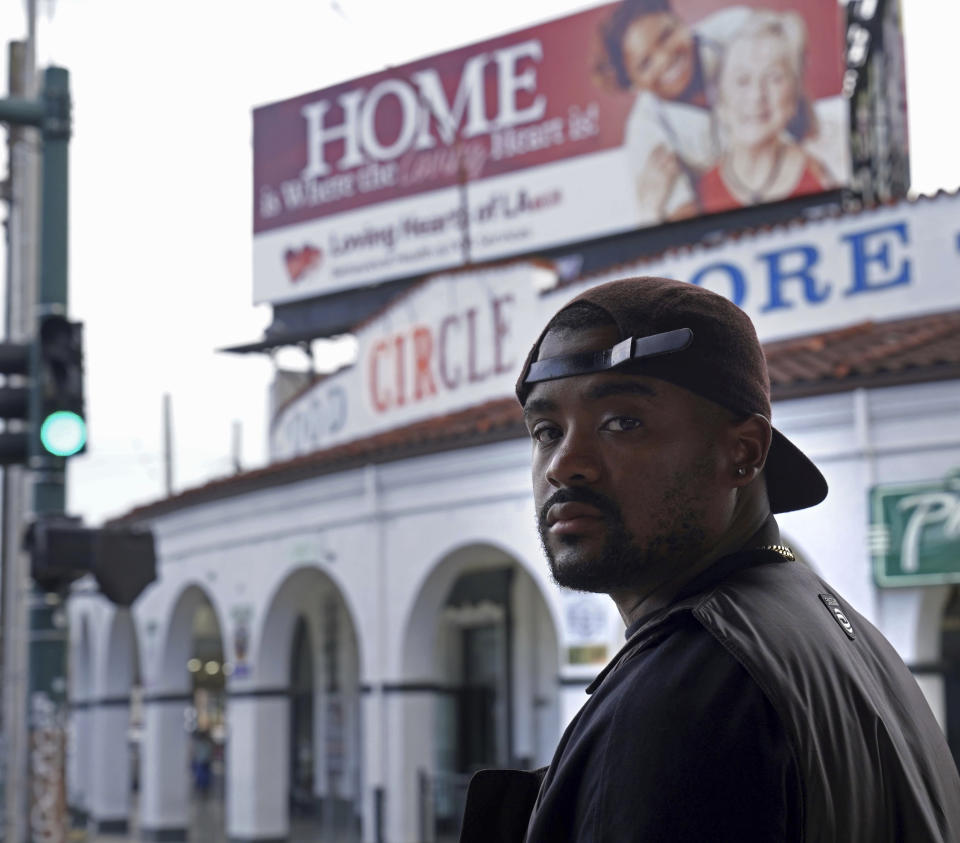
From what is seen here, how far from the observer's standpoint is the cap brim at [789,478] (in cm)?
226

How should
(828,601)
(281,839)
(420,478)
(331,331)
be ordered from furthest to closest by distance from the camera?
(331,331)
(281,839)
(420,478)
(828,601)

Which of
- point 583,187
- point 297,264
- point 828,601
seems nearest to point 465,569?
point 583,187

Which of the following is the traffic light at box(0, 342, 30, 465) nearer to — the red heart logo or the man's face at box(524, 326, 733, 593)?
the man's face at box(524, 326, 733, 593)

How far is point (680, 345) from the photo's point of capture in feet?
6.45

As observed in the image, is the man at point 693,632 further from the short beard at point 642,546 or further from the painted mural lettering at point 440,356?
the painted mural lettering at point 440,356

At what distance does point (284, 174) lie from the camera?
84.2 feet

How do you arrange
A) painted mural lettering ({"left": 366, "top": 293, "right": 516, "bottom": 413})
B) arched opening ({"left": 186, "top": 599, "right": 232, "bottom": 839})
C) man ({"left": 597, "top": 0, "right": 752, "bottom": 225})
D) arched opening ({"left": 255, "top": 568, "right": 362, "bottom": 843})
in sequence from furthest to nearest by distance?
arched opening ({"left": 186, "top": 599, "right": 232, "bottom": 839}) → man ({"left": 597, "top": 0, "right": 752, "bottom": 225}) → arched opening ({"left": 255, "top": 568, "right": 362, "bottom": 843}) → painted mural lettering ({"left": 366, "top": 293, "right": 516, "bottom": 413})

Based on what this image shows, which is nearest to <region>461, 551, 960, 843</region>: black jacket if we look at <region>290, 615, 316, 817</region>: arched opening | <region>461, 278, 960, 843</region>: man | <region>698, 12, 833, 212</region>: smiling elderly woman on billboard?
<region>461, 278, 960, 843</region>: man

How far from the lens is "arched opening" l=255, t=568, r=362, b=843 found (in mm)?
18438

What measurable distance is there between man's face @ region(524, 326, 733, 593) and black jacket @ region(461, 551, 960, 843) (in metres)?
0.07

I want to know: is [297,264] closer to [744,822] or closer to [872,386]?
[872,386]

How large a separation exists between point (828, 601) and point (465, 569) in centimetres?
1750

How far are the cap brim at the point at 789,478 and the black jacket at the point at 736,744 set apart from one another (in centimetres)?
25

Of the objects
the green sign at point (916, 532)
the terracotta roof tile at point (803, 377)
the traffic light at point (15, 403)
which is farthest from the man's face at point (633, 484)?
the green sign at point (916, 532)
